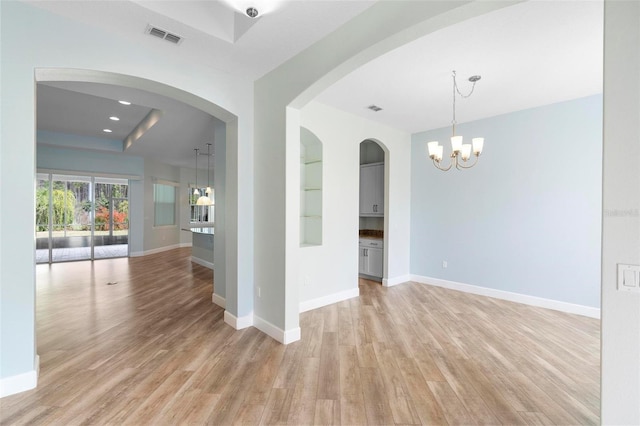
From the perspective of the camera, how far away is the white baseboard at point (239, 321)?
3.44 metres

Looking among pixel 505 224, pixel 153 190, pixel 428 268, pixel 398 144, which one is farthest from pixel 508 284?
pixel 153 190

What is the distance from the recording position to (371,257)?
19.1 ft

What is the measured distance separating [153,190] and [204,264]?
406 centimetres

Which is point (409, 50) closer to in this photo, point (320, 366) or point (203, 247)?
point (320, 366)

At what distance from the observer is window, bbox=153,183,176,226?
9867 millimetres

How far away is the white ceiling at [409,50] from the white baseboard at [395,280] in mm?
3042

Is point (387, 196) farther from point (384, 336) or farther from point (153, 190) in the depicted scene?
point (153, 190)

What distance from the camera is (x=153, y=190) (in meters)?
9.54

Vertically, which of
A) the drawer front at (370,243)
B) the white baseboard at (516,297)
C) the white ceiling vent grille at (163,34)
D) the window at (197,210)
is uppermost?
the white ceiling vent grille at (163,34)

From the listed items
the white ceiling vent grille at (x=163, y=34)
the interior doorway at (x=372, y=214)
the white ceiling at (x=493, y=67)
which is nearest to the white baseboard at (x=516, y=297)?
the interior doorway at (x=372, y=214)

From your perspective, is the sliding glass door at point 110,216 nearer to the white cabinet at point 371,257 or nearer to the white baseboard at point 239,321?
the white baseboard at point 239,321

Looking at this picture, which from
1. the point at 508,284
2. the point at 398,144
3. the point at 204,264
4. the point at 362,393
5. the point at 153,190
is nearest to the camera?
the point at 362,393

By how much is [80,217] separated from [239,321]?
313 inches

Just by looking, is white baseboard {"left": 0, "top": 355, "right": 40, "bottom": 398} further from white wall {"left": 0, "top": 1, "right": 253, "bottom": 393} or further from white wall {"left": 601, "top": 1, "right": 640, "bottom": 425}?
white wall {"left": 601, "top": 1, "right": 640, "bottom": 425}
